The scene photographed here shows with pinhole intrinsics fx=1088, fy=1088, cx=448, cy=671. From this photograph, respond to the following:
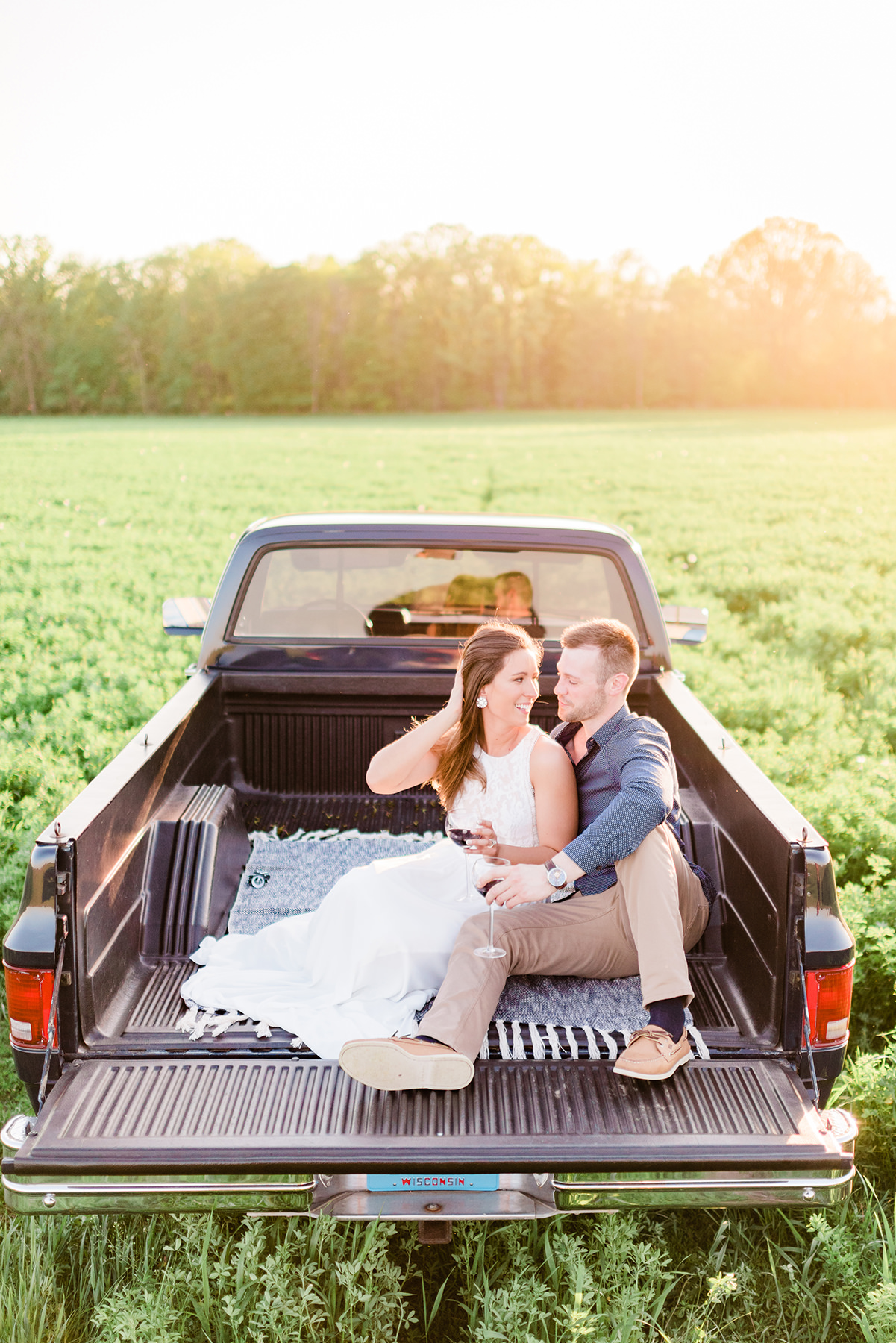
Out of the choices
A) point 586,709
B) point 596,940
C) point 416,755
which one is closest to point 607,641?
point 586,709

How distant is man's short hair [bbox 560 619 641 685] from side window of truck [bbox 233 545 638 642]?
1.59m

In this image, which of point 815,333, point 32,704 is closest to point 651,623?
point 32,704

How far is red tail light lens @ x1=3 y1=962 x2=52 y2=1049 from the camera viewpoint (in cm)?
266

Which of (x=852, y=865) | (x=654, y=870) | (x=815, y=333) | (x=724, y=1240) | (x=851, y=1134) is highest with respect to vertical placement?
(x=815, y=333)

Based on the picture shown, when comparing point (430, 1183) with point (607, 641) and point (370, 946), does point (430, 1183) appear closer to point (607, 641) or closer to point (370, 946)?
point (370, 946)

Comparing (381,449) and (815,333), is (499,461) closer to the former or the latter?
(381,449)

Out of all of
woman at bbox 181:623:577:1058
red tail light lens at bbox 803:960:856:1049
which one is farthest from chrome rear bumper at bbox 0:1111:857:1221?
woman at bbox 181:623:577:1058

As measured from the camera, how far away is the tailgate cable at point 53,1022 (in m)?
2.65

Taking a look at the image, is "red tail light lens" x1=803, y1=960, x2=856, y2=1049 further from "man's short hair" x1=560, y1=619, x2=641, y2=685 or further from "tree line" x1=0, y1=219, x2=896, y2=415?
"tree line" x1=0, y1=219, x2=896, y2=415

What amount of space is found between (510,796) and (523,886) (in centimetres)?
37

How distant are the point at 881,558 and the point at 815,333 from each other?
287ft

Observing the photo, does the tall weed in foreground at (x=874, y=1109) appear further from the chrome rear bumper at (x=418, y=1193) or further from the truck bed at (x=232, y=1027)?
the chrome rear bumper at (x=418, y=1193)

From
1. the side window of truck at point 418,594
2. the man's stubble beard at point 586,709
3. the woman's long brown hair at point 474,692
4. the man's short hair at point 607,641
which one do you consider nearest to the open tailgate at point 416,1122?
the woman's long brown hair at point 474,692

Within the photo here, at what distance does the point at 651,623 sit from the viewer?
15.6 ft
